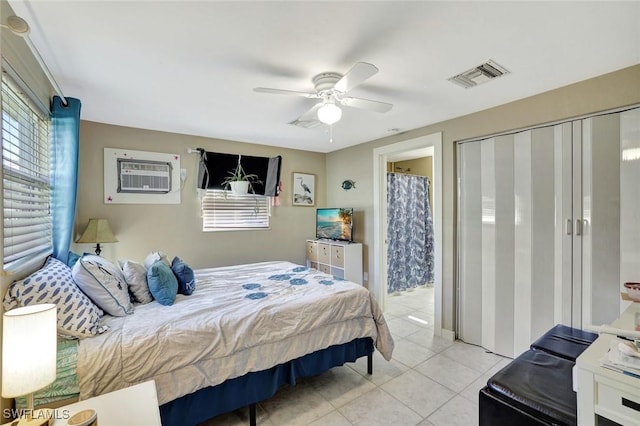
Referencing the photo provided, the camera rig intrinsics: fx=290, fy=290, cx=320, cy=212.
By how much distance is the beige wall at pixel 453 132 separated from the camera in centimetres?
213

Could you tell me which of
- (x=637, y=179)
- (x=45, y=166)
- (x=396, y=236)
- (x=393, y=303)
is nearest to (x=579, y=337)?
(x=637, y=179)

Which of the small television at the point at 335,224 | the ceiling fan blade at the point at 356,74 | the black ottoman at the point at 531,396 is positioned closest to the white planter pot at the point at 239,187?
the small television at the point at 335,224

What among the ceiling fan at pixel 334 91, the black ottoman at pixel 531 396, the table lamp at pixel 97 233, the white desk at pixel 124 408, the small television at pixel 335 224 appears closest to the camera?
the white desk at pixel 124 408

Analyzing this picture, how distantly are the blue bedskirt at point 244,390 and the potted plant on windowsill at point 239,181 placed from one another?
2394 mm

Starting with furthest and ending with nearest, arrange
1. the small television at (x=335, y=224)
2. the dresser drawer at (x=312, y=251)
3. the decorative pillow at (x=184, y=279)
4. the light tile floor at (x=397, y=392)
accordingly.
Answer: the dresser drawer at (x=312, y=251)
the small television at (x=335, y=224)
the decorative pillow at (x=184, y=279)
the light tile floor at (x=397, y=392)

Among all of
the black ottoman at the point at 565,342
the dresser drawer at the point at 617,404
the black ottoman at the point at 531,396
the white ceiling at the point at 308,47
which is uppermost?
the white ceiling at the point at 308,47

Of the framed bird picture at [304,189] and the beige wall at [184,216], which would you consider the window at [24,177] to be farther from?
the framed bird picture at [304,189]

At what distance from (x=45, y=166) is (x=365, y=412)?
9.34 feet

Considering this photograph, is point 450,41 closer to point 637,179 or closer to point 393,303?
point 637,179

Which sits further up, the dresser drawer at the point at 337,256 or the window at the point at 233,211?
the window at the point at 233,211

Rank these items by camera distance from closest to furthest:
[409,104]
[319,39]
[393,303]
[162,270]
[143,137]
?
[319,39]
[162,270]
[409,104]
[143,137]
[393,303]

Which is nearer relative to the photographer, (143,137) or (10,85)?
(10,85)

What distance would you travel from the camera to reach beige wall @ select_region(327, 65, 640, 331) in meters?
2.13

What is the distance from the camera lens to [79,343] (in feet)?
4.91
